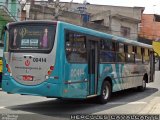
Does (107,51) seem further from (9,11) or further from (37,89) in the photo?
(9,11)

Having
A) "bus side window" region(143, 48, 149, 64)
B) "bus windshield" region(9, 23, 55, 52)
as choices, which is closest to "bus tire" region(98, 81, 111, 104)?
"bus windshield" region(9, 23, 55, 52)

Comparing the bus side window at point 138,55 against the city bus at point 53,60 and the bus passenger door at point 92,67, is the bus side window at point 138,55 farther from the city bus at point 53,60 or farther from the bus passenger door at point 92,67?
the bus passenger door at point 92,67

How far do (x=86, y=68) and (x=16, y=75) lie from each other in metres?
2.34

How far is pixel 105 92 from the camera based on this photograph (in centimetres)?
1404

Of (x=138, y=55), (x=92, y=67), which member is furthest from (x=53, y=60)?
(x=138, y=55)

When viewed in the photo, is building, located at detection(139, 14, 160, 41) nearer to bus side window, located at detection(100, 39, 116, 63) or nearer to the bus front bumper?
bus side window, located at detection(100, 39, 116, 63)

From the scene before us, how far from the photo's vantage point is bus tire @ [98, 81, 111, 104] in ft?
44.8

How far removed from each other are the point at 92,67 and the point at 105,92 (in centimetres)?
162

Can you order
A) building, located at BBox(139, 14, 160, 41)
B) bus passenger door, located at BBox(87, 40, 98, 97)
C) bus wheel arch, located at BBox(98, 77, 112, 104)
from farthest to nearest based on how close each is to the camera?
1. building, located at BBox(139, 14, 160, 41)
2. bus wheel arch, located at BBox(98, 77, 112, 104)
3. bus passenger door, located at BBox(87, 40, 98, 97)

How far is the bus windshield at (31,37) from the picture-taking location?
11211 millimetres

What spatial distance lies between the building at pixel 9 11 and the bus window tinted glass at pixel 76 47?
18.8m

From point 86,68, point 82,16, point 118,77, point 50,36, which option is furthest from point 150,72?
point 82,16

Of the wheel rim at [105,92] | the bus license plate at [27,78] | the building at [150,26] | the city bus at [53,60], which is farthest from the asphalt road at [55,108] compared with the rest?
the building at [150,26]

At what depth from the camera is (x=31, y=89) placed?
11188 millimetres
